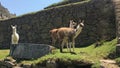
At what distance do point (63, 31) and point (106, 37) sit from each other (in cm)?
340

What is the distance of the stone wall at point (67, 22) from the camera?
18.9 meters

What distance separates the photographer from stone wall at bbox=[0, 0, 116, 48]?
18859 millimetres

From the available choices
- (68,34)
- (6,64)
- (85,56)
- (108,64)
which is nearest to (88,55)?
(85,56)

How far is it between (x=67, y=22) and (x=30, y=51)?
15.2ft

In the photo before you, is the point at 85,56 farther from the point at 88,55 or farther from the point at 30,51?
the point at 30,51

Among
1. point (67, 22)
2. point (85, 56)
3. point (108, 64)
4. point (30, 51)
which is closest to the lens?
point (108, 64)

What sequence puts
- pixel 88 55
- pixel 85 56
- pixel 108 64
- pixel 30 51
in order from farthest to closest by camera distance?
pixel 30 51 → pixel 88 55 → pixel 85 56 → pixel 108 64

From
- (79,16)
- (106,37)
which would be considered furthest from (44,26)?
(106,37)

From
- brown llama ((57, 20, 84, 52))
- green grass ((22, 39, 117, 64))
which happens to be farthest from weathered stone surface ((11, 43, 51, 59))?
brown llama ((57, 20, 84, 52))

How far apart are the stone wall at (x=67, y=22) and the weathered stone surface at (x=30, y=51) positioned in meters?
3.46

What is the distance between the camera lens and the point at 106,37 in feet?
60.1

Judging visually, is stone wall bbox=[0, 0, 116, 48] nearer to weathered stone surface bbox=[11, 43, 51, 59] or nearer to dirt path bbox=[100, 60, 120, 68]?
weathered stone surface bbox=[11, 43, 51, 59]

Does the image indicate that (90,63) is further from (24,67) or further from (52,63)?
(24,67)

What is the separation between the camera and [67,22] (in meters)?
20.9
